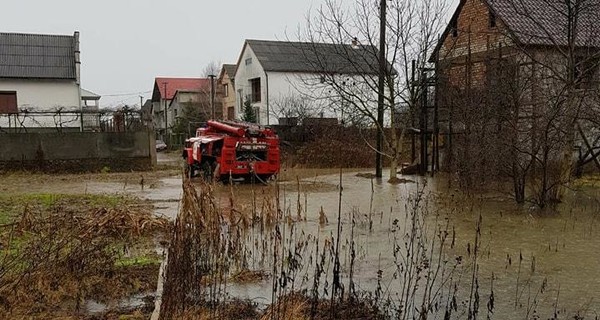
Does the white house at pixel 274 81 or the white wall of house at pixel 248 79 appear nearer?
the white house at pixel 274 81

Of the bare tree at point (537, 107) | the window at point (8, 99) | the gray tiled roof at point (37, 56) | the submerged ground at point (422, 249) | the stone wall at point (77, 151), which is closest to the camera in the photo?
the submerged ground at point (422, 249)

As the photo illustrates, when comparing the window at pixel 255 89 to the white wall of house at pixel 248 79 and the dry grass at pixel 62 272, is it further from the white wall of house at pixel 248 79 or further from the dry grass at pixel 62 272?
the dry grass at pixel 62 272

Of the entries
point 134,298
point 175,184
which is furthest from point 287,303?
point 175,184

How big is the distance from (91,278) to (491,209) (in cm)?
810

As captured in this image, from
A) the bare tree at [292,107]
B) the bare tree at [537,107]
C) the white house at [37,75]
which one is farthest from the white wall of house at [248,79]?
the bare tree at [537,107]

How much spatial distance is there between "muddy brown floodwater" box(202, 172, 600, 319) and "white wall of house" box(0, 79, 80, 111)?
20318mm

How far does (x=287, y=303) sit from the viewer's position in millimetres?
4812

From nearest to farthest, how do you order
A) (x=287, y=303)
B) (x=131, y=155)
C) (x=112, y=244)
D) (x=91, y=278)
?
Answer: 1. (x=287, y=303)
2. (x=91, y=278)
3. (x=112, y=244)
4. (x=131, y=155)

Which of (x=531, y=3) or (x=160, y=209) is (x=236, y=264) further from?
(x=531, y=3)

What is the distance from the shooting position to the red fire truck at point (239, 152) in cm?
1516

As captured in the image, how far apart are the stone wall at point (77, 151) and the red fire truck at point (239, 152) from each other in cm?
539

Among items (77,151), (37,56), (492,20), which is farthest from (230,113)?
(492,20)

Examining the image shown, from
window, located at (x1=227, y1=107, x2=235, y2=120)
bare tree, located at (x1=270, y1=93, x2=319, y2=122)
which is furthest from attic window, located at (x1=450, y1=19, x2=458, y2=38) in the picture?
window, located at (x1=227, y1=107, x2=235, y2=120)

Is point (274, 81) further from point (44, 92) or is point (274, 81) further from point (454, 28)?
point (454, 28)
